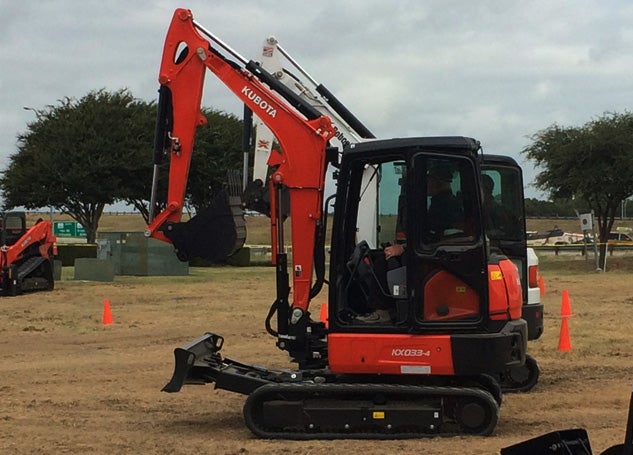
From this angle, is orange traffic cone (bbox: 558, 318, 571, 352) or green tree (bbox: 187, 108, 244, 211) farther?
green tree (bbox: 187, 108, 244, 211)

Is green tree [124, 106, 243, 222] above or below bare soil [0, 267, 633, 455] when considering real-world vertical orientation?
above

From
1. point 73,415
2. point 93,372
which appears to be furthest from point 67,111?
point 73,415

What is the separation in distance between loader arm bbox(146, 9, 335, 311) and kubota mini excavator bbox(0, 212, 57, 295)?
16.6 meters

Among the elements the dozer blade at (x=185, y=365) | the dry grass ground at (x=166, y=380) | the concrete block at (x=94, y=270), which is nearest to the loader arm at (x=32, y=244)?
the dry grass ground at (x=166, y=380)

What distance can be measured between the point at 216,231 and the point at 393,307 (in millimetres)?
1956

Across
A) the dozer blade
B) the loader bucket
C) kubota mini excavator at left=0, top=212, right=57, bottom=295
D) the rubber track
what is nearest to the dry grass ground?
the rubber track

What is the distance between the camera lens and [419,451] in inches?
277

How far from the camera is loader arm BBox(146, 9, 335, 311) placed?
27.1 ft

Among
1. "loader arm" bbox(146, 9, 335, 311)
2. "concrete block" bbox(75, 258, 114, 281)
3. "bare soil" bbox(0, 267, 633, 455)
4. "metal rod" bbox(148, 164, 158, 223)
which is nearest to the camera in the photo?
"bare soil" bbox(0, 267, 633, 455)

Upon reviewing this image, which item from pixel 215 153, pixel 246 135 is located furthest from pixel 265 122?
pixel 215 153

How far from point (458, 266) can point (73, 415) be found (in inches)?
166

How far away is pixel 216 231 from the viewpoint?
334 inches

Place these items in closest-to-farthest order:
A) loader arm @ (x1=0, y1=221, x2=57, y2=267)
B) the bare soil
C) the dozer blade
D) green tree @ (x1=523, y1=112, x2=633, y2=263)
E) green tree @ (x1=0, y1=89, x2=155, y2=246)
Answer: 1. the bare soil
2. the dozer blade
3. loader arm @ (x1=0, y1=221, x2=57, y2=267)
4. green tree @ (x1=523, y1=112, x2=633, y2=263)
5. green tree @ (x1=0, y1=89, x2=155, y2=246)

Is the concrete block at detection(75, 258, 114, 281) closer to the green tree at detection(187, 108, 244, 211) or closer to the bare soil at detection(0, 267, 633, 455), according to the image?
the bare soil at detection(0, 267, 633, 455)
